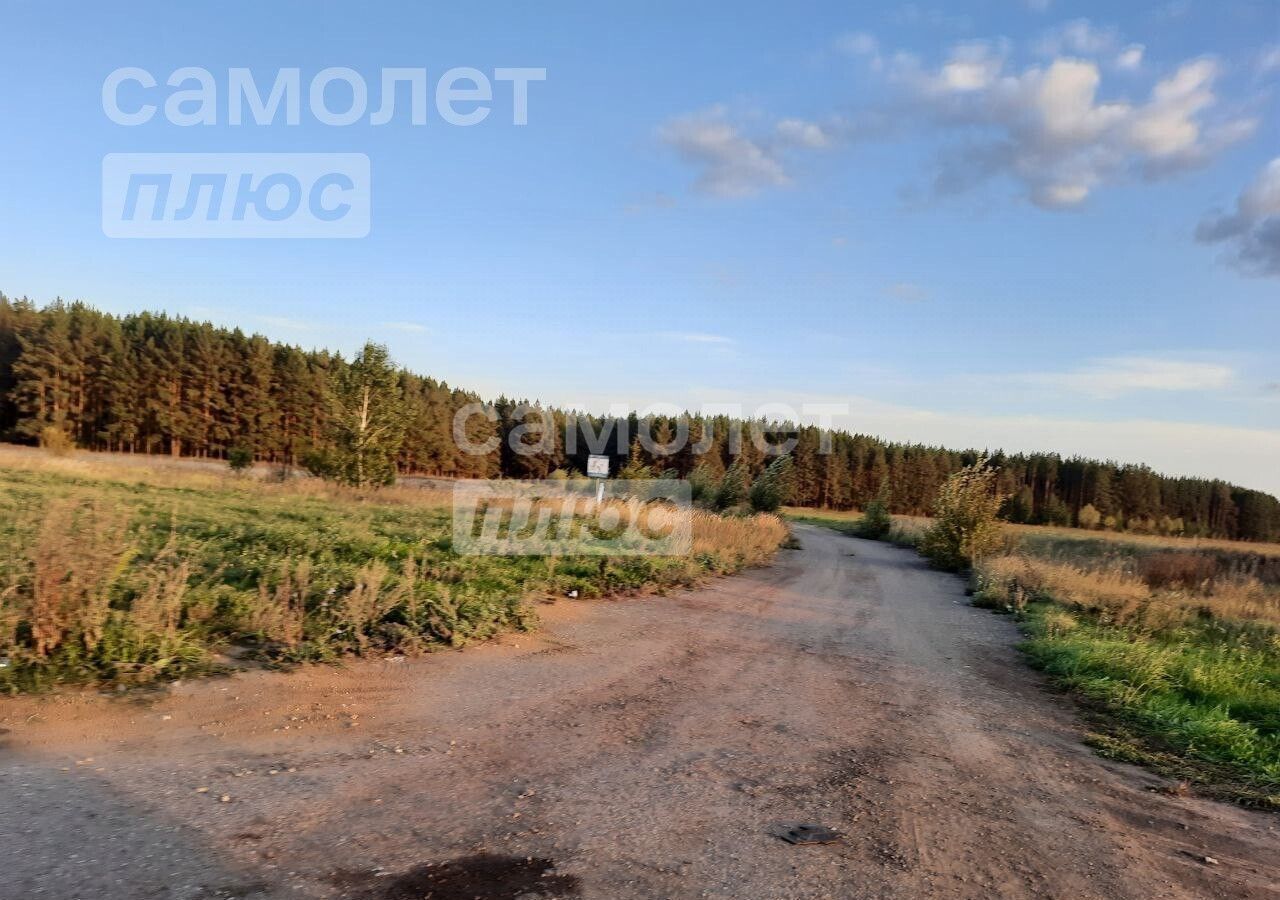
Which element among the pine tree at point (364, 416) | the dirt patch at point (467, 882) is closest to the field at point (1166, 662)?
the dirt patch at point (467, 882)

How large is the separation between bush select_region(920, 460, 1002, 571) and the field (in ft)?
9.50

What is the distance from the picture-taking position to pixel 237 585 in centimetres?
841

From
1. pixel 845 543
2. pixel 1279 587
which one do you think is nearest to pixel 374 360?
pixel 845 543

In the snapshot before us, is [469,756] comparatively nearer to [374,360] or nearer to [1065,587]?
[1065,587]

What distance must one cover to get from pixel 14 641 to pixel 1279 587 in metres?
27.5

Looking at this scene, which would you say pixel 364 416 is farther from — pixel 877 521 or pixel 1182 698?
pixel 1182 698

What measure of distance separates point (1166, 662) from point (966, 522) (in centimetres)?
1411

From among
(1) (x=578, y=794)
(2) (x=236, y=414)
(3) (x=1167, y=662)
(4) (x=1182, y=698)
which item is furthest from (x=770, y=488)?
(2) (x=236, y=414)

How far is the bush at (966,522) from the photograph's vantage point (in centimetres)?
2220

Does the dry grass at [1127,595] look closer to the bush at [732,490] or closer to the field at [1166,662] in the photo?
the field at [1166,662]

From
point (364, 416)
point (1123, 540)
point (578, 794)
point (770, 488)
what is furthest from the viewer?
point (1123, 540)

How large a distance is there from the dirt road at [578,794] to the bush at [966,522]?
15.3 m

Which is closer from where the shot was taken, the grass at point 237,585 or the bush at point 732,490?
the grass at point 237,585

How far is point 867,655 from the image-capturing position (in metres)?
9.44
